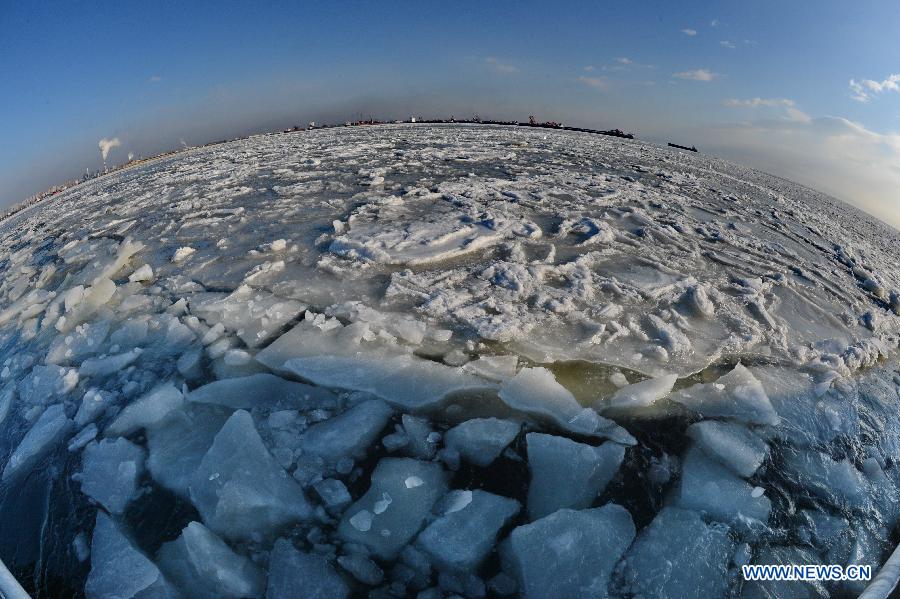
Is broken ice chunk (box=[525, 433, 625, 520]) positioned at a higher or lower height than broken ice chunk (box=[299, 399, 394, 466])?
higher

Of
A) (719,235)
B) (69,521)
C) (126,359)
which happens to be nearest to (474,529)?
(69,521)

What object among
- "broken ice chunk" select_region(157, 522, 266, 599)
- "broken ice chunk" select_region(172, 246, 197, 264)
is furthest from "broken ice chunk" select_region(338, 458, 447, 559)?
"broken ice chunk" select_region(172, 246, 197, 264)

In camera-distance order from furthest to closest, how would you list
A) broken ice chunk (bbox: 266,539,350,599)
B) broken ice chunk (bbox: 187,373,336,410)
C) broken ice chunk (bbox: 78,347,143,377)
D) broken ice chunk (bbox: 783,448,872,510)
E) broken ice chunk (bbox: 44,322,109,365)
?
broken ice chunk (bbox: 44,322,109,365) < broken ice chunk (bbox: 78,347,143,377) < broken ice chunk (bbox: 187,373,336,410) < broken ice chunk (bbox: 783,448,872,510) < broken ice chunk (bbox: 266,539,350,599)

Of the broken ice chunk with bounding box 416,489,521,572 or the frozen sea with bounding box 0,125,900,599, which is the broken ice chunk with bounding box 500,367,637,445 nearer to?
the frozen sea with bounding box 0,125,900,599

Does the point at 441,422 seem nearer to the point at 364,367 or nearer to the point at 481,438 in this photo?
the point at 481,438

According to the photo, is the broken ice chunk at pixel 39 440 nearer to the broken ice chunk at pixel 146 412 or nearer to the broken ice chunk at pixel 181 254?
the broken ice chunk at pixel 146 412

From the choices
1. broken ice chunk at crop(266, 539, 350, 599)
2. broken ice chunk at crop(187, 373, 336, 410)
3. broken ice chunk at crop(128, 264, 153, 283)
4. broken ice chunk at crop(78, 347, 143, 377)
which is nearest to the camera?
broken ice chunk at crop(266, 539, 350, 599)

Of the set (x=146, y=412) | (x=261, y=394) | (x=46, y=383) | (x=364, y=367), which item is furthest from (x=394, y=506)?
(x=46, y=383)
